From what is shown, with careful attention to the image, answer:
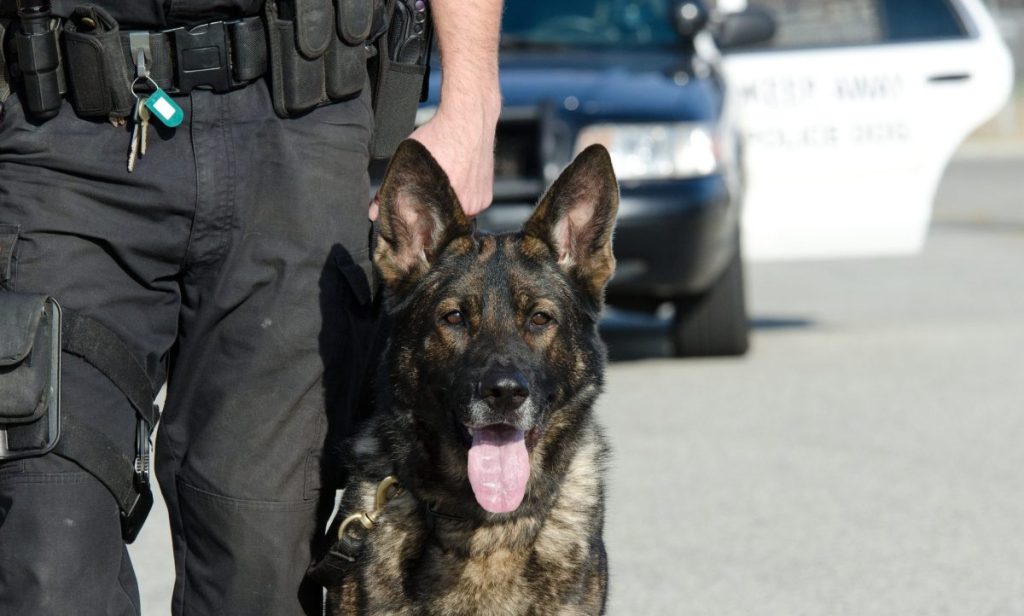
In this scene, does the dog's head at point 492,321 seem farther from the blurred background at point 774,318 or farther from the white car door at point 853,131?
the white car door at point 853,131

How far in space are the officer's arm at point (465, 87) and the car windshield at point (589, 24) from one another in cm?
516

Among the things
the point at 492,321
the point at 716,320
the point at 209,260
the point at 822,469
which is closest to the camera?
the point at 209,260

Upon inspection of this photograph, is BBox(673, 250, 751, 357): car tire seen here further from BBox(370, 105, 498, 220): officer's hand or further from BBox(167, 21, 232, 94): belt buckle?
BBox(167, 21, 232, 94): belt buckle

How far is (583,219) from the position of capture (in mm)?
3396

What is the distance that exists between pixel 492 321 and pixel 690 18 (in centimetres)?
512

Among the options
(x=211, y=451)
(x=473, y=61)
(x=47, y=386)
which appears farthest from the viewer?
(x=473, y=61)

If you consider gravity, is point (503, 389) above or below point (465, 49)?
below

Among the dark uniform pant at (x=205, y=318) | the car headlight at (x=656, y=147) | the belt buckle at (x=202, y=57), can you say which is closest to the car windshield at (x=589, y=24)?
the car headlight at (x=656, y=147)

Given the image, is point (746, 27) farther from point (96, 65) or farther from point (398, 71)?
point (96, 65)

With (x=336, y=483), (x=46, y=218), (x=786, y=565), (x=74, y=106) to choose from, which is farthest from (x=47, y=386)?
(x=786, y=565)

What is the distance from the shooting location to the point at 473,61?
314 centimetres

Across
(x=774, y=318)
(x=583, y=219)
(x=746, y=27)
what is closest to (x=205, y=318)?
(x=583, y=219)

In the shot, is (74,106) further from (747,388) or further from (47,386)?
(747,388)

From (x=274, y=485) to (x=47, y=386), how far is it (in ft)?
1.66
